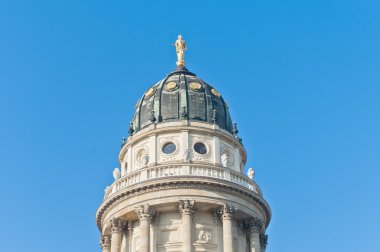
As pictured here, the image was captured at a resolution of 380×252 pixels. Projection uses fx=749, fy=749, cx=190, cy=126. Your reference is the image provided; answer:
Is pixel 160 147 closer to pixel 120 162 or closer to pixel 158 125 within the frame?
pixel 158 125

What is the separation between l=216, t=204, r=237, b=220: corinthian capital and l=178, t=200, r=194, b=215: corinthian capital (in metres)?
2.39

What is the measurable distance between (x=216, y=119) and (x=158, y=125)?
5.27 m

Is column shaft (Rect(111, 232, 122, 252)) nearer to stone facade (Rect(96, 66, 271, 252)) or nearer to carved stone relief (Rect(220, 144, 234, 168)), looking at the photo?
stone facade (Rect(96, 66, 271, 252))

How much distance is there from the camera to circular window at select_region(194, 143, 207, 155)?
62531 millimetres

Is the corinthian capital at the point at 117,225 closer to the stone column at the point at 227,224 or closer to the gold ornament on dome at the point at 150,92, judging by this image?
the stone column at the point at 227,224

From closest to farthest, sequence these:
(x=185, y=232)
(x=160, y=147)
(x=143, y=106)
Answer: (x=185, y=232)
(x=160, y=147)
(x=143, y=106)

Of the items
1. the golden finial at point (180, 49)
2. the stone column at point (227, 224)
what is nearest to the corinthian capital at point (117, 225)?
the stone column at point (227, 224)

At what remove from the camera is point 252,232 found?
60.3m

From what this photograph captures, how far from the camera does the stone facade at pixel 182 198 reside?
A: 57656 millimetres

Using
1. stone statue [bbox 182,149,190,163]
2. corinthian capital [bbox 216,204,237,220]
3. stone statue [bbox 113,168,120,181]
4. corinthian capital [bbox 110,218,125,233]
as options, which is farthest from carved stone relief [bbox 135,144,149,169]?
corinthian capital [bbox 216,204,237,220]

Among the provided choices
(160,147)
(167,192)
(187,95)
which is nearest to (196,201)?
(167,192)

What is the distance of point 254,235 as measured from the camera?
60281mm

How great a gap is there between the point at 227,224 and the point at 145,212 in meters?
6.40

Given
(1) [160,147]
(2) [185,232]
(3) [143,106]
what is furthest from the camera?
(3) [143,106]
